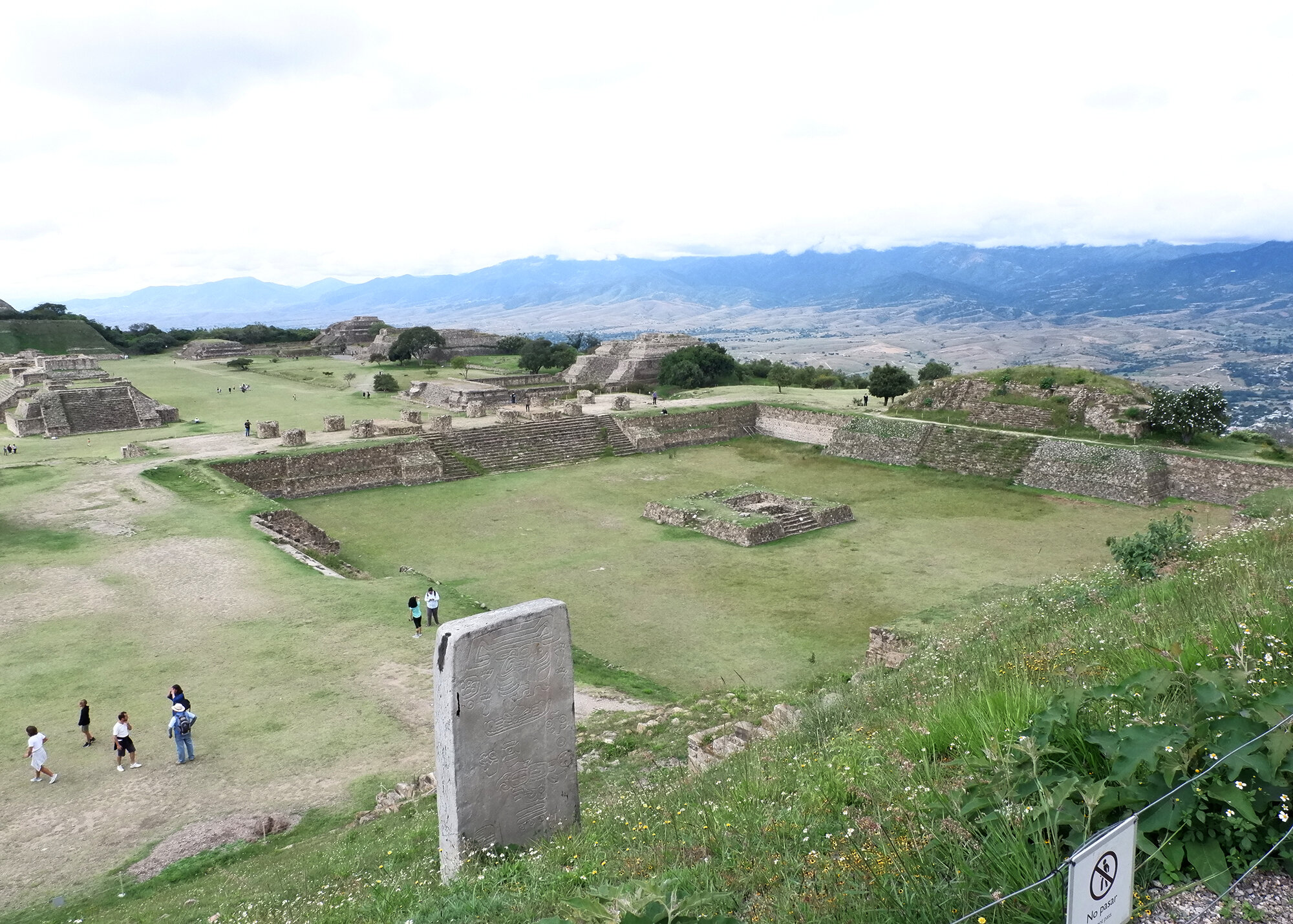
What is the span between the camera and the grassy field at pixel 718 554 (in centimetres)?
1198

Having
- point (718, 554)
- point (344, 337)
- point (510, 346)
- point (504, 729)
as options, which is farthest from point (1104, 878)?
point (344, 337)

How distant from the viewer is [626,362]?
4062 centimetres

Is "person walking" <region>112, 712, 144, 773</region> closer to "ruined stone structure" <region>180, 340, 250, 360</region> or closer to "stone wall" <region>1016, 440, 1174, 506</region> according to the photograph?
"stone wall" <region>1016, 440, 1174, 506</region>

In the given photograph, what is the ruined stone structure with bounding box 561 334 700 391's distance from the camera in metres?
39.8

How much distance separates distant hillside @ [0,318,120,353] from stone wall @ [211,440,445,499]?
123 ft

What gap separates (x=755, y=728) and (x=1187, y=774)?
489cm

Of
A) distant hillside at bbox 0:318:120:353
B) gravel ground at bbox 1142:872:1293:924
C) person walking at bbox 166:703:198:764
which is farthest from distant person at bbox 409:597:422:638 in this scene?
distant hillside at bbox 0:318:120:353

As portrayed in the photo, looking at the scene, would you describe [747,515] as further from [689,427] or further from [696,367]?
[696,367]

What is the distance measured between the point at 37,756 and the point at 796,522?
14031 mm

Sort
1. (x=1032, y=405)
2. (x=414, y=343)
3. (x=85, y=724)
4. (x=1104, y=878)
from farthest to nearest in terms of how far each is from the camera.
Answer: (x=414, y=343) → (x=1032, y=405) → (x=85, y=724) → (x=1104, y=878)

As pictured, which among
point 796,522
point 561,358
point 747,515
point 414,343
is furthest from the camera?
point 414,343

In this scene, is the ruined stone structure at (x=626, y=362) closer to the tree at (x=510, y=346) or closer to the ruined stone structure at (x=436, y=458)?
the tree at (x=510, y=346)

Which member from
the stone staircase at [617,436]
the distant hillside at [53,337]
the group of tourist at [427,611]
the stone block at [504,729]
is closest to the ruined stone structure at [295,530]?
the group of tourist at [427,611]

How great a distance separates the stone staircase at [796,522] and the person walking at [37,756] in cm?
1327
